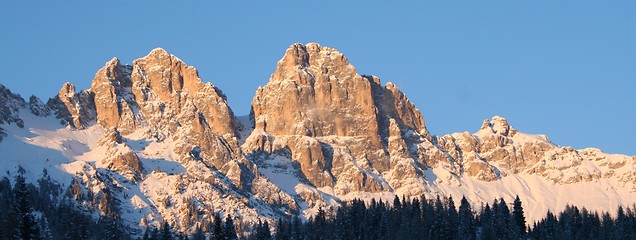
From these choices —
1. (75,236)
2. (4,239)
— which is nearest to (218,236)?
(75,236)

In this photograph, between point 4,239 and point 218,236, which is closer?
point 4,239

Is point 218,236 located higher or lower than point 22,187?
higher

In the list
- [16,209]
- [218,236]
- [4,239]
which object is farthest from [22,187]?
[218,236]

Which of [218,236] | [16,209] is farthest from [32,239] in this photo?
[218,236]

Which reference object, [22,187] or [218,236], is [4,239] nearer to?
[22,187]

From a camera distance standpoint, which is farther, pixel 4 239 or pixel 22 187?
pixel 4 239

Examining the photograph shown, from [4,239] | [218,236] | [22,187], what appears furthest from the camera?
[218,236]

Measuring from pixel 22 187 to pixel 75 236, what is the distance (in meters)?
65.5

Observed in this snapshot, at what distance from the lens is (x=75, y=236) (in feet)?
651

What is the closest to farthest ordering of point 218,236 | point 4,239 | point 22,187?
point 22,187 → point 4,239 → point 218,236

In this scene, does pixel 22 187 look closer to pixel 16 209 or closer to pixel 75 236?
pixel 16 209

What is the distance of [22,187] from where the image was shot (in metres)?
134

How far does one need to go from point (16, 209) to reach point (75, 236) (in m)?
60.8

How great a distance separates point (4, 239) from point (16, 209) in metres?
11.0
